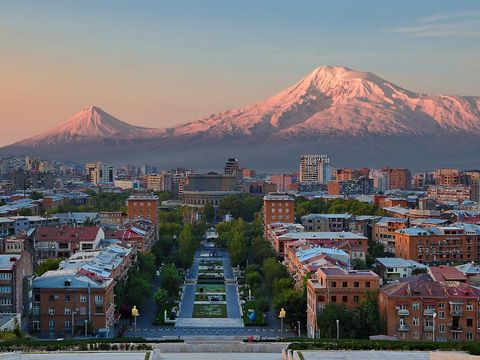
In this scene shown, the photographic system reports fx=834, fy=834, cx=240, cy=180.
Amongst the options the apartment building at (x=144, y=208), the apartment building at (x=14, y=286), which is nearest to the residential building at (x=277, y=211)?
the apartment building at (x=144, y=208)

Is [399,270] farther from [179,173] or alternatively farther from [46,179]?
[179,173]

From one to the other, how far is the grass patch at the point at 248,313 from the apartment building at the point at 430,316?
643 cm

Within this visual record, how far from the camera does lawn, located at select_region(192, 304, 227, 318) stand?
32.8m

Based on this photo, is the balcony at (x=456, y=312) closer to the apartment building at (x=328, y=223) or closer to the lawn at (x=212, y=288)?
the lawn at (x=212, y=288)

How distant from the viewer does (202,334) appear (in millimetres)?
28844

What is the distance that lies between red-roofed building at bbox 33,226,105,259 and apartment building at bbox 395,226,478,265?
1616cm

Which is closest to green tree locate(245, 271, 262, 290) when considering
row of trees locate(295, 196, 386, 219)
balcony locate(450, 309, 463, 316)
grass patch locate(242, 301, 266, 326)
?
grass patch locate(242, 301, 266, 326)

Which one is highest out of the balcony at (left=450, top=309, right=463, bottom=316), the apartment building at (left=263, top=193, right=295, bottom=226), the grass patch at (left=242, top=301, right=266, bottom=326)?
the apartment building at (left=263, top=193, right=295, bottom=226)

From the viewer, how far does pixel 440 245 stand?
43.8m

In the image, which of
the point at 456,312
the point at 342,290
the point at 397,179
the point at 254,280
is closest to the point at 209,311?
the point at 254,280

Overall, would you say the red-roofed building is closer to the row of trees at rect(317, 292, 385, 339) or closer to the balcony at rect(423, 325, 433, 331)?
the row of trees at rect(317, 292, 385, 339)

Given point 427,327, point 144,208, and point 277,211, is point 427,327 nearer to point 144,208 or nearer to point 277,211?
point 277,211

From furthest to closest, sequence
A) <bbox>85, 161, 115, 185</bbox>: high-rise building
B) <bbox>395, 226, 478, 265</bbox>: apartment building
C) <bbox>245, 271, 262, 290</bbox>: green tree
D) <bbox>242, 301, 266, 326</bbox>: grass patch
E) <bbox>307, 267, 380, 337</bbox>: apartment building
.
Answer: <bbox>85, 161, 115, 185</bbox>: high-rise building, <bbox>395, 226, 478, 265</bbox>: apartment building, <bbox>245, 271, 262, 290</bbox>: green tree, <bbox>242, 301, 266, 326</bbox>: grass patch, <bbox>307, 267, 380, 337</bbox>: apartment building

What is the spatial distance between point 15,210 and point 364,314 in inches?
1580
